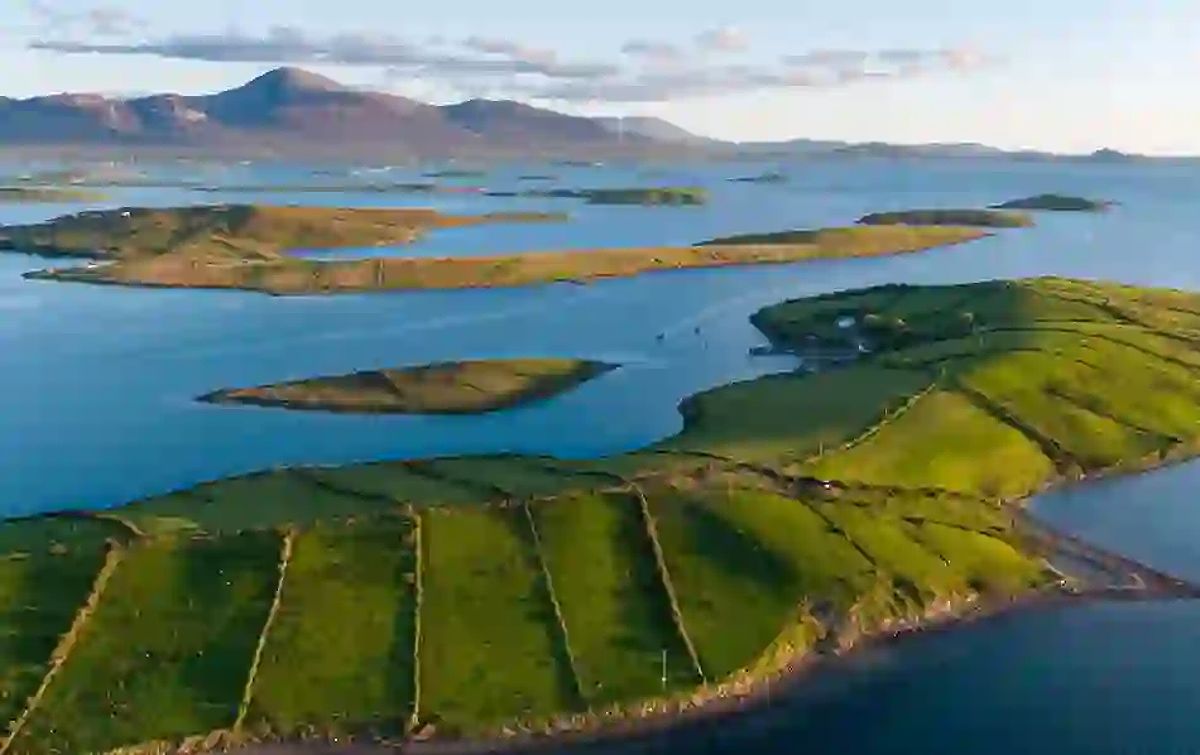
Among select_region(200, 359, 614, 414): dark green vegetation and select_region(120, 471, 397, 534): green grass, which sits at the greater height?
select_region(120, 471, 397, 534): green grass

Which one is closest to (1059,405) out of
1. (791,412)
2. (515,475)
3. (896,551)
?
(791,412)

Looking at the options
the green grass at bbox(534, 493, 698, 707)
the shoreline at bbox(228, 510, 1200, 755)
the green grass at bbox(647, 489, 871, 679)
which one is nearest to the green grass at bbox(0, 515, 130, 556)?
the shoreline at bbox(228, 510, 1200, 755)

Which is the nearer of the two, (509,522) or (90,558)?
(90,558)

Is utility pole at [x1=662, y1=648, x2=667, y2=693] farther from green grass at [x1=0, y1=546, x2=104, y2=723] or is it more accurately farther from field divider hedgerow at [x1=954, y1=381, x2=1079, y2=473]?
field divider hedgerow at [x1=954, y1=381, x2=1079, y2=473]

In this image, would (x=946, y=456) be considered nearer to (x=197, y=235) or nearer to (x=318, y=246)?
(x=197, y=235)

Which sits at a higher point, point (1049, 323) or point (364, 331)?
point (1049, 323)

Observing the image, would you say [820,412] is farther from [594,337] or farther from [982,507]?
[594,337]

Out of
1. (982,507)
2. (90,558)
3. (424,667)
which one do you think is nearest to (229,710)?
(424,667)
